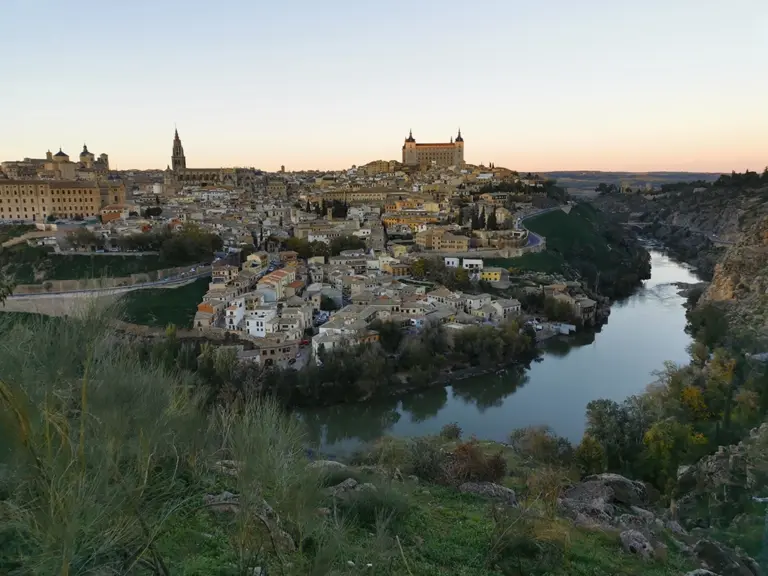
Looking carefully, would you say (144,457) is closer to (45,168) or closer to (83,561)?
(83,561)

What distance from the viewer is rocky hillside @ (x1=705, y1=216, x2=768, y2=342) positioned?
10.9m

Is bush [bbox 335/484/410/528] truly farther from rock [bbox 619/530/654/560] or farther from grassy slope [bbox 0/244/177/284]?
grassy slope [bbox 0/244/177/284]

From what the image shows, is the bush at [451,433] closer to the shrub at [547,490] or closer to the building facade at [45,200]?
the shrub at [547,490]

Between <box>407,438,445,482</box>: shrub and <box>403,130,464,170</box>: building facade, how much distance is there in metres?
42.4

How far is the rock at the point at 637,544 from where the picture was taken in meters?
3.91

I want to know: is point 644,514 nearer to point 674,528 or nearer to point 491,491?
point 674,528

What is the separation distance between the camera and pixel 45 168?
32844mm

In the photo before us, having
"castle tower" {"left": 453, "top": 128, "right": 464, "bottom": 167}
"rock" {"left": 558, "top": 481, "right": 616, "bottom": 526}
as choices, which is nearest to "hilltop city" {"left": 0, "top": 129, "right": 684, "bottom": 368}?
"rock" {"left": 558, "top": 481, "right": 616, "bottom": 526}

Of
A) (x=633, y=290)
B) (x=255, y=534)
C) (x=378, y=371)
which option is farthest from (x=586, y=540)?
(x=633, y=290)

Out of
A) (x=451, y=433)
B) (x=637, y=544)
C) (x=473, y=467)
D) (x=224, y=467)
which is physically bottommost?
(x=451, y=433)

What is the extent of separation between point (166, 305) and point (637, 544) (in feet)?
42.1

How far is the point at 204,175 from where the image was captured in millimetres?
41000

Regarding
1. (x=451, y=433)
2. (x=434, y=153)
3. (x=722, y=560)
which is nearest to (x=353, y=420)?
(x=451, y=433)

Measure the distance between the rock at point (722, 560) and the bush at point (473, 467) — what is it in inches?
79.4
